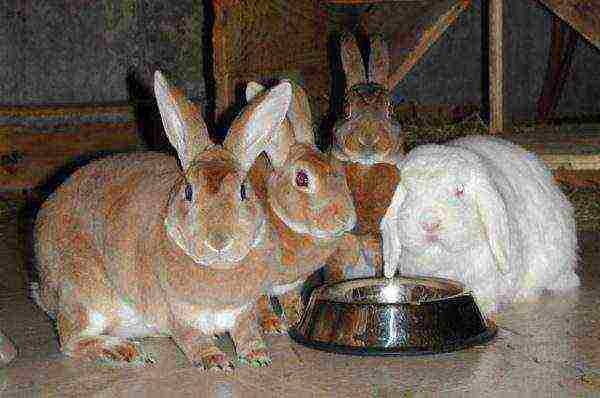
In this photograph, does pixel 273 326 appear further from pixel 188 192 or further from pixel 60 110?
pixel 60 110

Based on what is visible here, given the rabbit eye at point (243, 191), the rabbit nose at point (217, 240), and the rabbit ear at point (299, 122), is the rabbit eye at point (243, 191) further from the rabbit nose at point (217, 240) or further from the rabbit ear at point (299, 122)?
the rabbit ear at point (299, 122)

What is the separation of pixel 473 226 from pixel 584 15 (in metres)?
1.52

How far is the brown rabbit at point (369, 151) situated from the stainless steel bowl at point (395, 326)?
Result: 0.28m

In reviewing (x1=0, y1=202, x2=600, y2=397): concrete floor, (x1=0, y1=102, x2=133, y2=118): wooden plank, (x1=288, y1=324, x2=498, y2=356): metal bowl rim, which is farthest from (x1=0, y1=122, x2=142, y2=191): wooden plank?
(x1=288, y1=324, x2=498, y2=356): metal bowl rim

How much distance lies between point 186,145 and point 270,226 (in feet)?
0.82

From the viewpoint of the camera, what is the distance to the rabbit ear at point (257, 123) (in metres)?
2.02

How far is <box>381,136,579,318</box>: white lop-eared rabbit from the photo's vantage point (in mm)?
2408

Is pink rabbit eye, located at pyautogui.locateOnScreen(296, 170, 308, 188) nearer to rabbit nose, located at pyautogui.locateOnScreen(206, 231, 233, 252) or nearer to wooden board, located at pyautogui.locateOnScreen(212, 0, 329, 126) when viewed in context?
rabbit nose, located at pyautogui.locateOnScreen(206, 231, 233, 252)

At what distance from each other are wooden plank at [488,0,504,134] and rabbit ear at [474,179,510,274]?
1512mm

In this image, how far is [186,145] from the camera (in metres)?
2.05

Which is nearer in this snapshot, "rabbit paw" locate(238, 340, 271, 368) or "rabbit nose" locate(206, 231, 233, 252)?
"rabbit nose" locate(206, 231, 233, 252)

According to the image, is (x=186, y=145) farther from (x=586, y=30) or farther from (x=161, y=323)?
(x=586, y=30)

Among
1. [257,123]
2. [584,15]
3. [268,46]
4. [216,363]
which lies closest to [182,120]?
[257,123]

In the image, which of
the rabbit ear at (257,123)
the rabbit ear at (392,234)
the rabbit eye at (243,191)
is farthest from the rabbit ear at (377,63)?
the rabbit eye at (243,191)
